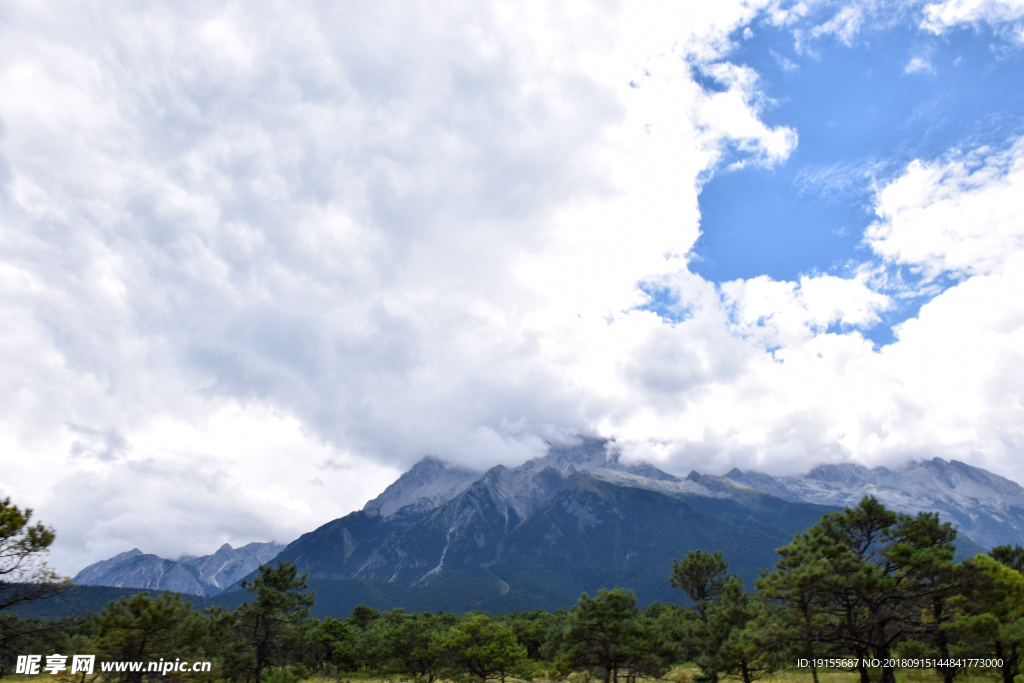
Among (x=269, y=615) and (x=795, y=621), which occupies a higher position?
(x=795, y=621)

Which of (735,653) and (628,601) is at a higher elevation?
(628,601)

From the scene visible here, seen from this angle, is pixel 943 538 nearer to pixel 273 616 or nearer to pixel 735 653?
pixel 735 653

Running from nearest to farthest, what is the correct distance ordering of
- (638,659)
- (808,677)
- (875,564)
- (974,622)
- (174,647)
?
(974,622) < (875,564) < (174,647) < (638,659) < (808,677)

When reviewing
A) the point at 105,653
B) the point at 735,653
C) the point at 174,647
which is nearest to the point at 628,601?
the point at 735,653

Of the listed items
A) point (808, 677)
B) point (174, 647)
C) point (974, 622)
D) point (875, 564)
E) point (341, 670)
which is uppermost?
point (875, 564)

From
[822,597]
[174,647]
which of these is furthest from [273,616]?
[822,597]

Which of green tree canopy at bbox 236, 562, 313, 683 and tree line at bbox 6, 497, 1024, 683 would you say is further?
green tree canopy at bbox 236, 562, 313, 683

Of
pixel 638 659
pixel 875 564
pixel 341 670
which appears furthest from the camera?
Answer: pixel 341 670

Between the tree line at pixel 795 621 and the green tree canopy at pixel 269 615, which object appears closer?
the tree line at pixel 795 621

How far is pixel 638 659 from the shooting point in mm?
43969

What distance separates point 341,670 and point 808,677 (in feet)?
251

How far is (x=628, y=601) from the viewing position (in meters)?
46.2

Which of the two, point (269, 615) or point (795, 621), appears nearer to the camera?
point (795, 621)

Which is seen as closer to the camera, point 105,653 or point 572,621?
point 105,653
